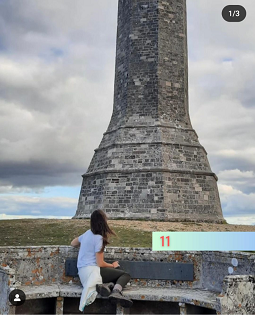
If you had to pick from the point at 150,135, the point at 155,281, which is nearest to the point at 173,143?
the point at 150,135

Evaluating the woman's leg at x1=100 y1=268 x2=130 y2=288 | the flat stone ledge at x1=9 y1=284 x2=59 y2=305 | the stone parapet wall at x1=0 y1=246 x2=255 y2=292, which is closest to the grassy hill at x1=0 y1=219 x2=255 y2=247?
the stone parapet wall at x1=0 y1=246 x2=255 y2=292

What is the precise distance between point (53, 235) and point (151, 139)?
831cm

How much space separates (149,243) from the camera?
14008mm

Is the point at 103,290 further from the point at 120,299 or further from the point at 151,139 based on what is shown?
the point at 151,139

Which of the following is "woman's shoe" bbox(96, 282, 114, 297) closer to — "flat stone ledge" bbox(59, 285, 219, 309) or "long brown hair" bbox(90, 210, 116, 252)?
"flat stone ledge" bbox(59, 285, 219, 309)

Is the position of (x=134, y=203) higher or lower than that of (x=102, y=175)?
lower

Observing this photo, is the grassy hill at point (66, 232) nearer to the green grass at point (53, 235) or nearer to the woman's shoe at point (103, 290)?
the green grass at point (53, 235)

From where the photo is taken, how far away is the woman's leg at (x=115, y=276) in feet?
20.1

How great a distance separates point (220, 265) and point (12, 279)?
3.17m

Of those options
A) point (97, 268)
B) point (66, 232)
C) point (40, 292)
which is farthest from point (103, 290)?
point (66, 232)

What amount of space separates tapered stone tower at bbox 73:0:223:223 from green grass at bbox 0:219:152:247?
13.1ft

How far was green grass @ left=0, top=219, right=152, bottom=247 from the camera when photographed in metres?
14.2

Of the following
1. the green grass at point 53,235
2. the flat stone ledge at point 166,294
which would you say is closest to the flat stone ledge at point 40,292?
the flat stone ledge at point 166,294

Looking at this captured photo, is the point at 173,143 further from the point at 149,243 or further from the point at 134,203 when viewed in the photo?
the point at 149,243
